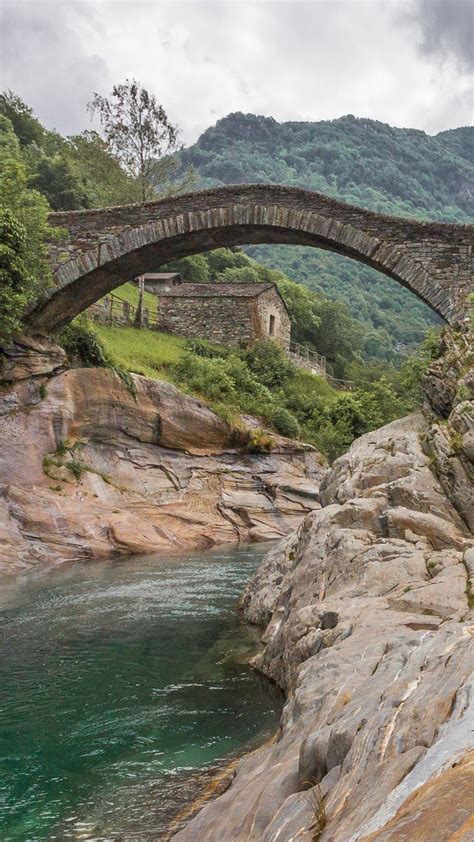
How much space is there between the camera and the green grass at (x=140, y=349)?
26500 mm

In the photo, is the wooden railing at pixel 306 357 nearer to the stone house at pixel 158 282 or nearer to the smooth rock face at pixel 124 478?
the stone house at pixel 158 282

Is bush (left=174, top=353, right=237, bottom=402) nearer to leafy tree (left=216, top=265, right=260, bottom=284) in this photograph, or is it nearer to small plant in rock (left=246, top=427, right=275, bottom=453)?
small plant in rock (left=246, top=427, right=275, bottom=453)

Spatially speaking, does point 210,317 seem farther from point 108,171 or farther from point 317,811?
point 317,811

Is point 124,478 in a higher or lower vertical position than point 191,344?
lower

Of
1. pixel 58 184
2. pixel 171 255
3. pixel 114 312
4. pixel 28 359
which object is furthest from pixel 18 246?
pixel 58 184

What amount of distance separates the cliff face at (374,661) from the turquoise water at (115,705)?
26.9 inches

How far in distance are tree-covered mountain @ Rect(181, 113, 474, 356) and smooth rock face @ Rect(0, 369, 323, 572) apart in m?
88.5

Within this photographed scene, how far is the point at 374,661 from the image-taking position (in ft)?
16.4

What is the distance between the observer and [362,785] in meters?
3.02

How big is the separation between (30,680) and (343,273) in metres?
119

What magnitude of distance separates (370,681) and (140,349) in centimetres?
2712

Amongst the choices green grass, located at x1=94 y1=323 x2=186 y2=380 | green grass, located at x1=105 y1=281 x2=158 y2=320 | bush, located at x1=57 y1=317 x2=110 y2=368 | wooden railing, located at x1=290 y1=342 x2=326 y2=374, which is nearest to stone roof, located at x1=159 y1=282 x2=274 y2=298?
green grass, located at x1=105 y1=281 x2=158 y2=320

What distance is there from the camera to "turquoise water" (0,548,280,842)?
4988mm

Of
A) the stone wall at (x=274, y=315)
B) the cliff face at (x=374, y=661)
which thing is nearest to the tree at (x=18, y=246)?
the cliff face at (x=374, y=661)
